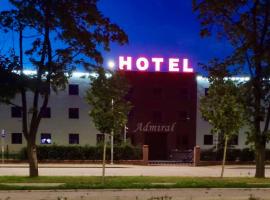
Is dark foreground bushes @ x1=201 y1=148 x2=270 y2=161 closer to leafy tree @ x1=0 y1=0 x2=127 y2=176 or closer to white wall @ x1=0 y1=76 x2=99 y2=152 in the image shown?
white wall @ x1=0 y1=76 x2=99 y2=152

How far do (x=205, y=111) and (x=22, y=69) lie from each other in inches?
381

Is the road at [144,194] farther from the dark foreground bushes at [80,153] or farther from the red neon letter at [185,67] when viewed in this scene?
the red neon letter at [185,67]

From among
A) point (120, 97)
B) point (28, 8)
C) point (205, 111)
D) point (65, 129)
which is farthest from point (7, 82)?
point (65, 129)

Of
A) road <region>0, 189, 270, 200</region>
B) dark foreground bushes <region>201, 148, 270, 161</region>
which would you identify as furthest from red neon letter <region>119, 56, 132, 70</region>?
road <region>0, 189, 270, 200</region>

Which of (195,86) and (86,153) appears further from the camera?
(195,86)

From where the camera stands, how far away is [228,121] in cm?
2638

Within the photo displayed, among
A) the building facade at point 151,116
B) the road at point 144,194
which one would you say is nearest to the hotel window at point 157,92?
the building facade at point 151,116

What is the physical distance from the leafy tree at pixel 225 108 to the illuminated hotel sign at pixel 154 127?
32390mm

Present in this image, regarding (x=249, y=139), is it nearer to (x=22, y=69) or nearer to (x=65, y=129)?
(x=22, y=69)

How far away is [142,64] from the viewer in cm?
6062

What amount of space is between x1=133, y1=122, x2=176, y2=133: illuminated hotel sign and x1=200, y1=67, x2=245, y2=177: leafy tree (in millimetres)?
32390

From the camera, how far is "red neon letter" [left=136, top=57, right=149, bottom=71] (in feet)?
198

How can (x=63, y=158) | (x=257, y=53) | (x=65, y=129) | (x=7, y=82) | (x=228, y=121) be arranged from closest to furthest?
(x=7, y=82) → (x=257, y=53) → (x=228, y=121) → (x=63, y=158) → (x=65, y=129)

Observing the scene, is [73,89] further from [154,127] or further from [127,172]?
[127,172]
